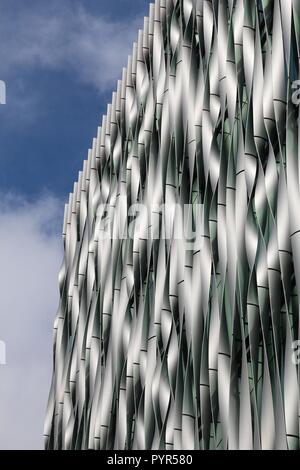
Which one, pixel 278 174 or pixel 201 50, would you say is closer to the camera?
pixel 278 174

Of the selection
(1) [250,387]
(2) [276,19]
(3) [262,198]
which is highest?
(2) [276,19]

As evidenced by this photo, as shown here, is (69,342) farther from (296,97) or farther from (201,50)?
(296,97)

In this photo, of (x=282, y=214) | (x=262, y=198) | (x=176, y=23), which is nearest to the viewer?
(x=282, y=214)

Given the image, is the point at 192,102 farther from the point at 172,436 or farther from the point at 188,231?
the point at 172,436

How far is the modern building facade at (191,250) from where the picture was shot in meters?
30.2

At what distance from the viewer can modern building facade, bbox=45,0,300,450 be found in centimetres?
3019

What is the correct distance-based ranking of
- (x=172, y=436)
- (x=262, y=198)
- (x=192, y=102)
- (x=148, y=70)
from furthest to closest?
1. (x=148, y=70)
2. (x=192, y=102)
3. (x=172, y=436)
4. (x=262, y=198)

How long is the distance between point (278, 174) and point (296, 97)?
8.03ft

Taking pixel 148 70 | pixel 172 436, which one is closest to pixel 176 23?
pixel 148 70

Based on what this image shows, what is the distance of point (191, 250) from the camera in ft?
124

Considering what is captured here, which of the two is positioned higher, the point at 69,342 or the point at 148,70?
the point at 148,70

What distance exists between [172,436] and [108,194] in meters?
18.7

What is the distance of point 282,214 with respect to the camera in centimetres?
2972

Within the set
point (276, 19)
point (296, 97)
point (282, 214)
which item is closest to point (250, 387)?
point (282, 214)
